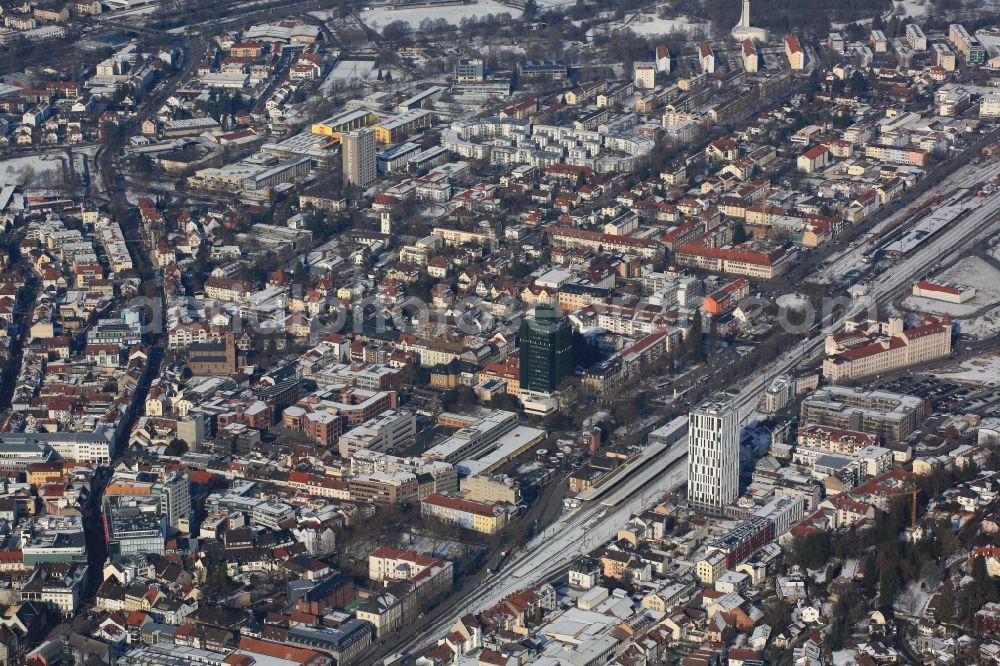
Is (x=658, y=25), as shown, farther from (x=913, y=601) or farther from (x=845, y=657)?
(x=845, y=657)

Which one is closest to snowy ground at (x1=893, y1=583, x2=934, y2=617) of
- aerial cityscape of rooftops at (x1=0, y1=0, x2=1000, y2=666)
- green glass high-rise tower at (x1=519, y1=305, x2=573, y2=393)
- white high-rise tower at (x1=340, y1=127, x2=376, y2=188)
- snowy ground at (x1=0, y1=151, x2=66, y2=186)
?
aerial cityscape of rooftops at (x1=0, y1=0, x2=1000, y2=666)

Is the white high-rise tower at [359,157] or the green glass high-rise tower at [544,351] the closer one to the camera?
the green glass high-rise tower at [544,351]

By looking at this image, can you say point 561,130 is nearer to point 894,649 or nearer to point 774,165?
point 774,165

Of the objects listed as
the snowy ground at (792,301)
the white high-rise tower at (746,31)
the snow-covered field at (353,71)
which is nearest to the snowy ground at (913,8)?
the white high-rise tower at (746,31)

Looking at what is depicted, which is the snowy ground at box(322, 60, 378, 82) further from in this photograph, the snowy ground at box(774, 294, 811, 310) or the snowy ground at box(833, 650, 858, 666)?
the snowy ground at box(833, 650, 858, 666)

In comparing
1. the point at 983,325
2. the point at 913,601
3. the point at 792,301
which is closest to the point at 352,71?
the point at 792,301

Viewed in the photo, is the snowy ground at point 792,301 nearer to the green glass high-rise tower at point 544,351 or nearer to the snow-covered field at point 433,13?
the green glass high-rise tower at point 544,351

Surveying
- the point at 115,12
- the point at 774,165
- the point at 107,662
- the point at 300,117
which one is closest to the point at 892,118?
the point at 774,165
